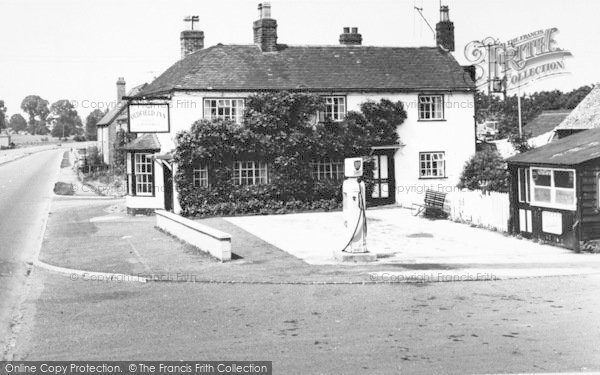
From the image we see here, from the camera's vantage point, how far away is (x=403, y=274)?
15.8 meters

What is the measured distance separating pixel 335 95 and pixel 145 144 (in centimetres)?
832

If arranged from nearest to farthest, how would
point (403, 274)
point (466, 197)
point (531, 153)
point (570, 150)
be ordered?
point (403, 274) → point (570, 150) → point (531, 153) → point (466, 197)

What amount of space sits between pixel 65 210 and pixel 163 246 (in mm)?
14907

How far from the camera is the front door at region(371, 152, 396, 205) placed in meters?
32.9

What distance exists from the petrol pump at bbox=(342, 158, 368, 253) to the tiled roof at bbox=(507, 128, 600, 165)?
5666 millimetres

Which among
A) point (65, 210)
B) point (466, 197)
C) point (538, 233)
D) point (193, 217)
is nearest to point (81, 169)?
point (65, 210)

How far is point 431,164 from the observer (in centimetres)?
3347

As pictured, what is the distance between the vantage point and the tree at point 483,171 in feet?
102

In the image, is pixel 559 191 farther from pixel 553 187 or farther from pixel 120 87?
pixel 120 87

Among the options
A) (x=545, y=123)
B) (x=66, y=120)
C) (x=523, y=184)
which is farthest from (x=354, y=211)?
(x=66, y=120)

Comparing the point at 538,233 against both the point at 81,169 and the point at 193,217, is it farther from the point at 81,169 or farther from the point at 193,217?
the point at 81,169

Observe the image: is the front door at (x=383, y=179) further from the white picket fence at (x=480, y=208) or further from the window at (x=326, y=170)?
the white picket fence at (x=480, y=208)

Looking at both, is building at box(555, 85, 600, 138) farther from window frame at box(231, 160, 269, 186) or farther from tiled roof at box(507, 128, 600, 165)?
window frame at box(231, 160, 269, 186)

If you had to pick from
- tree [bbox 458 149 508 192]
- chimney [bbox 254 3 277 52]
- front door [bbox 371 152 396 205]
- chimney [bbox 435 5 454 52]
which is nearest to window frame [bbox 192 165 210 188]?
chimney [bbox 254 3 277 52]
